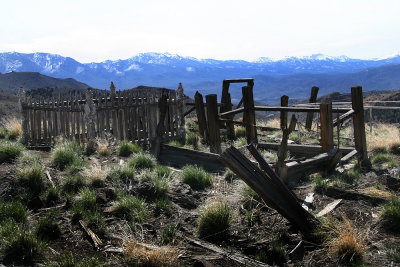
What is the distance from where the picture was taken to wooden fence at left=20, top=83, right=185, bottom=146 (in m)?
12.1

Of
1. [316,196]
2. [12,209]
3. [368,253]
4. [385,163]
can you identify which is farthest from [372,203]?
[12,209]

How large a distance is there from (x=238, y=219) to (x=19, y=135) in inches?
404

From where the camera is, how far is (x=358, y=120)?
9.52 m

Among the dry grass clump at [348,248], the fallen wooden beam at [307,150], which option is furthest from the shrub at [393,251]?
the fallen wooden beam at [307,150]

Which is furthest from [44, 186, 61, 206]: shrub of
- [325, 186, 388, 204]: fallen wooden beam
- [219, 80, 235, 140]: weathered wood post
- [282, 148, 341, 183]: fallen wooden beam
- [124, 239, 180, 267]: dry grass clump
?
[219, 80, 235, 140]: weathered wood post

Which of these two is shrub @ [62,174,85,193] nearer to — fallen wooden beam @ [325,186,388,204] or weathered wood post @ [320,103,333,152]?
fallen wooden beam @ [325,186,388,204]

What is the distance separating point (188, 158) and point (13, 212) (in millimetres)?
4915

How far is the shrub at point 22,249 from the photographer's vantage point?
4.69 meters

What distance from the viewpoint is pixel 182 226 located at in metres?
5.91

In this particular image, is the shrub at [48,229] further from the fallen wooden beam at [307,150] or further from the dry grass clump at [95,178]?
the fallen wooden beam at [307,150]

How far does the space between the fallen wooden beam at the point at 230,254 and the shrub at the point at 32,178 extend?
9.73ft

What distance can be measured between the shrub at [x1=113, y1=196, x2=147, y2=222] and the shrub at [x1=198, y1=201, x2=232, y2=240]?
0.91 m

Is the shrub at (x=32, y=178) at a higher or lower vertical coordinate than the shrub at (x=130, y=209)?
higher

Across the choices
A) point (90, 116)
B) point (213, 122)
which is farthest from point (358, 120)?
point (90, 116)
